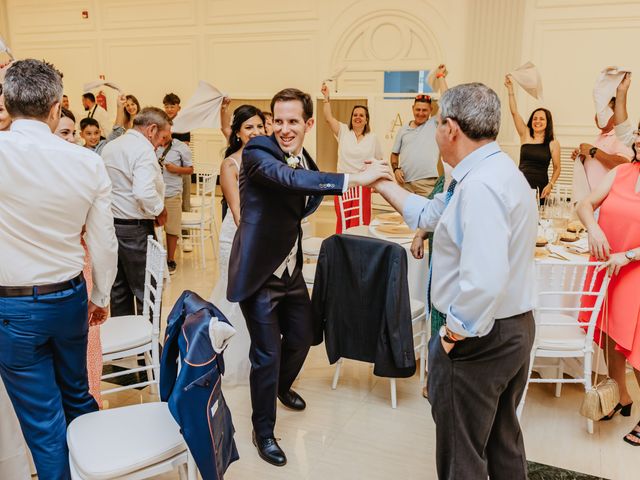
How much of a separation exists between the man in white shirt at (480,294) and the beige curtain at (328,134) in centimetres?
750

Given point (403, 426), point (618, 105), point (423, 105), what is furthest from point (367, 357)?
point (423, 105)

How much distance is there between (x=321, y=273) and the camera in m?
3.15

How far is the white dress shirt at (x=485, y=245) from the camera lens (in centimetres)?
163

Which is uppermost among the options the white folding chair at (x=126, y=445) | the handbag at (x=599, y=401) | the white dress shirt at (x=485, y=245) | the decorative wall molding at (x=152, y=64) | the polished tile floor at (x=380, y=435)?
the decorative wall molding at (x=152, y=64)

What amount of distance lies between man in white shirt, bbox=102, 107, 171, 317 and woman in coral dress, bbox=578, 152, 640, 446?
2602 mm

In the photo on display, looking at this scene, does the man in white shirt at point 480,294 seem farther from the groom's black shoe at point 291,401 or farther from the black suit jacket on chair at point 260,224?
the groom's black shoe at point 291,401

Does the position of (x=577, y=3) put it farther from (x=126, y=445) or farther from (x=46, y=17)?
(x=46, y=17)

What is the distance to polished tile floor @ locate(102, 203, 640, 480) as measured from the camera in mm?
2590

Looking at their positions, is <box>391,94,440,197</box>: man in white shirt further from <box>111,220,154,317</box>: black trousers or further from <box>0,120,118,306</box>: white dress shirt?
<box>0,120,118,306</box>: white dress shirt

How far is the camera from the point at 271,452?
2615 millimetres

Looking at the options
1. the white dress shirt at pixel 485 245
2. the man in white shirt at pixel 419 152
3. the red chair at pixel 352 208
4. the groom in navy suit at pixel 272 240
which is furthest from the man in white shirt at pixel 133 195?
the man in white shirt at pixel 419 152

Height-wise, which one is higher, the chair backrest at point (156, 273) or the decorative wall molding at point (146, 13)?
the decorative wall molding at point (146, 13)

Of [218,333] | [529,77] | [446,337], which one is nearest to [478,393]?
[446,337]

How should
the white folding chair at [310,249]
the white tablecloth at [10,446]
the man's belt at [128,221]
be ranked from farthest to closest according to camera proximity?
the white folding chair at [310,249]
the man's belt at [128,221]
the white tablecloth at [10,446]
